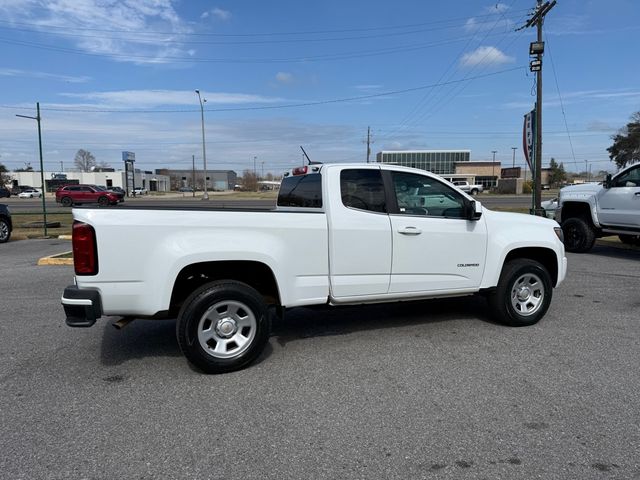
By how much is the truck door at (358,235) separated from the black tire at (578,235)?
A: 8.62 m

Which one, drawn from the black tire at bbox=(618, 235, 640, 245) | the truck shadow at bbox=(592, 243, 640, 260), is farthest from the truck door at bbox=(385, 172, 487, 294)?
the black tire at bbox=(618, 235, 640, 245)

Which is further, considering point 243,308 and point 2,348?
point 2,348

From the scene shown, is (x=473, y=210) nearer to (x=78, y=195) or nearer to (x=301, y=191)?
(x=301, y=191)

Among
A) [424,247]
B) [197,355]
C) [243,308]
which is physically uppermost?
[424,247]

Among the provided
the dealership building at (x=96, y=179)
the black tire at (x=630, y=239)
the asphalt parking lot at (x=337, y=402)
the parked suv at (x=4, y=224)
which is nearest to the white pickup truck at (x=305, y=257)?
the asphalt parking lot at (x=337, y=402)

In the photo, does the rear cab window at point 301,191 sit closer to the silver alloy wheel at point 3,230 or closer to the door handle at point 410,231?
the door handle at point 410,231

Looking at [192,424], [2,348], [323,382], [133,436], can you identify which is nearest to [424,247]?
[323,382]

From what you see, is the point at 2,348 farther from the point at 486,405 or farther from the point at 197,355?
the point at 486,405

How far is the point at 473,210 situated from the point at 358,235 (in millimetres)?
1383

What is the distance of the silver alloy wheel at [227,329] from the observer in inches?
165

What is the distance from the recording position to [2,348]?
4.91 m

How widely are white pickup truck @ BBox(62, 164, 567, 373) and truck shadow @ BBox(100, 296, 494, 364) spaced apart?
20.2 inches

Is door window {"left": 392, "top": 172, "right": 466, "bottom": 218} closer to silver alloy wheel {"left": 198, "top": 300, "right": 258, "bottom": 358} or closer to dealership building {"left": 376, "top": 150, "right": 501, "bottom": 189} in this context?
silver alloy wheel {"left": 198, "top": 300, "right": 258, "bottom": 358}

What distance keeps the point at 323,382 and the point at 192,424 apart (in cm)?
116
